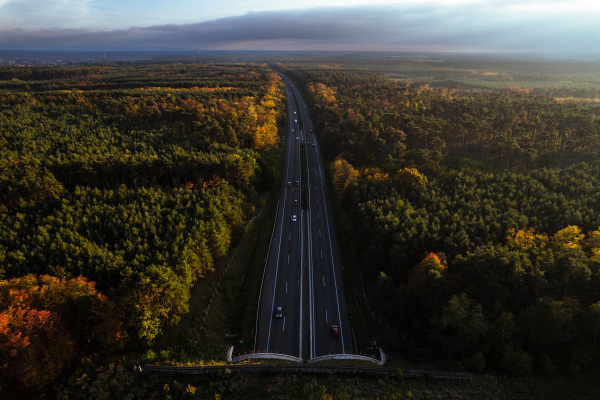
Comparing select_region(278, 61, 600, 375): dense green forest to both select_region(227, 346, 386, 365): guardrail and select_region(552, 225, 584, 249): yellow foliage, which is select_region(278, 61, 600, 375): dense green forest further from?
select_region(227, 346, 386, 365): guardrail

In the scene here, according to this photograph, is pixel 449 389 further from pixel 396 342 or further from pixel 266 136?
pixel 266 136

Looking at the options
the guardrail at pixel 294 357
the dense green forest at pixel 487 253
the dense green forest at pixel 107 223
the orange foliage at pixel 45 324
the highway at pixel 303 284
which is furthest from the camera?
the highway at pixel 303 284

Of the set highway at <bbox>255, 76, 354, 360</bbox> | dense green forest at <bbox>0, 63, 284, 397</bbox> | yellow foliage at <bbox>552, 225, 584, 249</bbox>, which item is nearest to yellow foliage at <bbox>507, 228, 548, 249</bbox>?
yellow foliage at <bbox>552, 225, 584, 249</bbox>

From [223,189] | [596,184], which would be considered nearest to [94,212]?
[223,189]

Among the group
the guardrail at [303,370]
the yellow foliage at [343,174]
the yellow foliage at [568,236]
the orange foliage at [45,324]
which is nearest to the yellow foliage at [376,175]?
the yellow foliage at [343,174]

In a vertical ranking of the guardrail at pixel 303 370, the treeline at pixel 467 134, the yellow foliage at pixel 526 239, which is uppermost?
the treeline at pixel 467 134

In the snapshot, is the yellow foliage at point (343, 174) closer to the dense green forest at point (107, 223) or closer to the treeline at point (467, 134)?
the treeline at point (467, 134)
